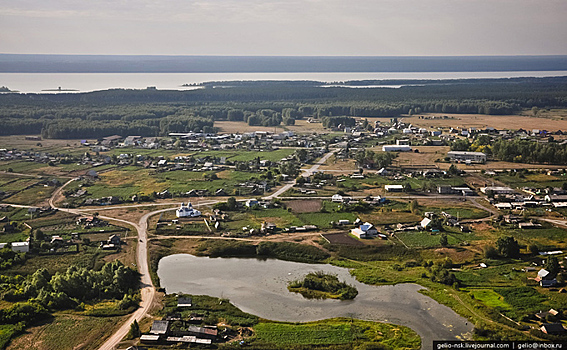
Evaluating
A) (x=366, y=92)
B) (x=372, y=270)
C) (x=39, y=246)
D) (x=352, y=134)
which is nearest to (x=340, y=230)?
(x=372, y=270)

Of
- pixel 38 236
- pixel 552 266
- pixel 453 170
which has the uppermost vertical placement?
pixel 453 170

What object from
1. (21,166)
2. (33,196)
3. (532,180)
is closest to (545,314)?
(532,180)

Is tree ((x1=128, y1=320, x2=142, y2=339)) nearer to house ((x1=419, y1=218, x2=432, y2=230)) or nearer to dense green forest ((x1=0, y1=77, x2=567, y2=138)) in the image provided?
house ((x1=419, y1=218, x2=432, y2=230))

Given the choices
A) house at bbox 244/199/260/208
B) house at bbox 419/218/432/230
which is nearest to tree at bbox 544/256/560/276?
house at bbox 419/218/432/230

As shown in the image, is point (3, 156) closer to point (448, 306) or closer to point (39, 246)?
point (39, 246)

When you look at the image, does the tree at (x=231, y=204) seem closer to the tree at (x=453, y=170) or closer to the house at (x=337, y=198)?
the house at (x=337, y=198)

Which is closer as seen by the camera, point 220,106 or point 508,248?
point 508,248

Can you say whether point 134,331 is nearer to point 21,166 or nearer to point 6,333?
point 6,333
